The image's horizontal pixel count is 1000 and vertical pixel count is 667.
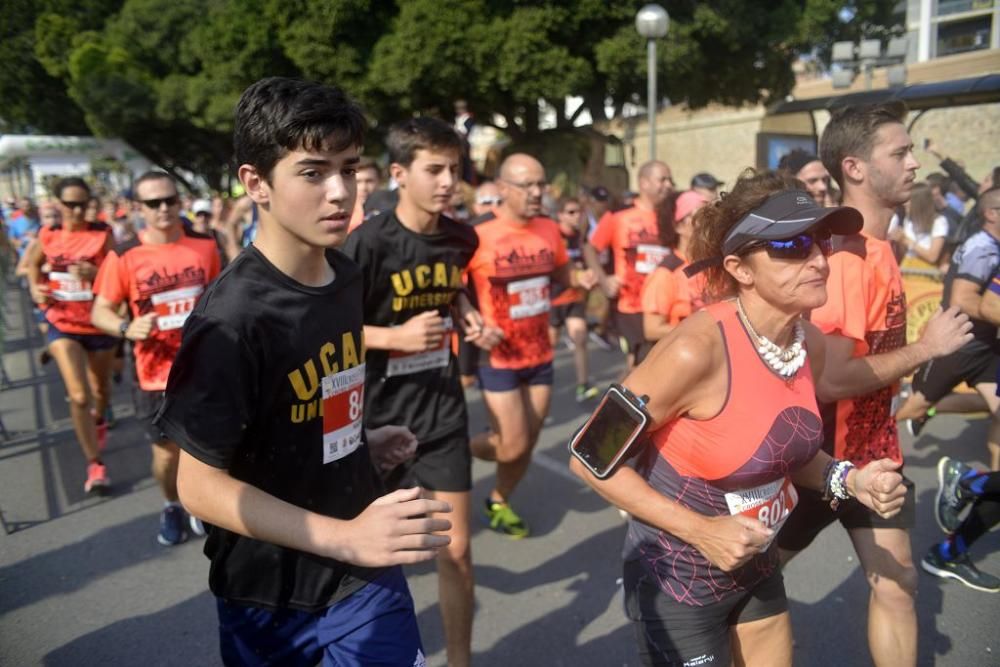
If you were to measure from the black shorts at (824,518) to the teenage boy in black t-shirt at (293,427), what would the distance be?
1520 mm

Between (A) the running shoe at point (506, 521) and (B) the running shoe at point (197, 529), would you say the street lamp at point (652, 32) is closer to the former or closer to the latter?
(A) the running shoe at point (506, 521)

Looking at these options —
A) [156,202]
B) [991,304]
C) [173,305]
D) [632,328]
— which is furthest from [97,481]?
[991,304]

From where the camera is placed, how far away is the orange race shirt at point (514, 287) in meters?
4.48

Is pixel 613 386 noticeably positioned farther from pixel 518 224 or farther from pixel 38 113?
pixel 38 113

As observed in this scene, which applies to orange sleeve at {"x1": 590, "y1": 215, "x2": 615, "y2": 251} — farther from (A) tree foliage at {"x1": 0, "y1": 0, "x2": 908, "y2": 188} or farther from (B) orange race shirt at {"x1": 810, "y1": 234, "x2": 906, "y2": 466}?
(A) tree foliage at {"x1": 0, "y1": 0, "x2": 908, "y2": 188}

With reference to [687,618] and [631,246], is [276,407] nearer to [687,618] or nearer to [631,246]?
[687,618]

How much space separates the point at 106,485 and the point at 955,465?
5.48 m

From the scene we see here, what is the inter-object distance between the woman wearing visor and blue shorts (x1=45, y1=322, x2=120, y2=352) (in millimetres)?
5194

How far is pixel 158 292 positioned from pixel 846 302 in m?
3.87

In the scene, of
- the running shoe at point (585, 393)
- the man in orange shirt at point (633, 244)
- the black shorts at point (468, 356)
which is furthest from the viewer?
the running shoe at point (585, 393)

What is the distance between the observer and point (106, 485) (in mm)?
5461

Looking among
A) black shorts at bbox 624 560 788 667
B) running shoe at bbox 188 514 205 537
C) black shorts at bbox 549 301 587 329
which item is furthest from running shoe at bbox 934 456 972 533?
black shorts at bbox 549 301 587 329

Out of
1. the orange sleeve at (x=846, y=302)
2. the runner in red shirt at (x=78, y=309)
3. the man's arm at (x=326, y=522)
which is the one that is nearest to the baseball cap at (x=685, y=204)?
the orange sleeve at (x=846, y=302)

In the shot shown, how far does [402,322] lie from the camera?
339 centimetres
